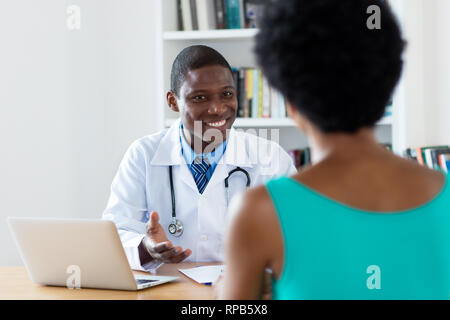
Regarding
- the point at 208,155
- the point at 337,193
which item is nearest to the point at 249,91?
the point at 208,155

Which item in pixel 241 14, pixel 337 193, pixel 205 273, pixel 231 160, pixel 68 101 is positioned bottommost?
pixel 205 273

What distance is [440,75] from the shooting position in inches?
105

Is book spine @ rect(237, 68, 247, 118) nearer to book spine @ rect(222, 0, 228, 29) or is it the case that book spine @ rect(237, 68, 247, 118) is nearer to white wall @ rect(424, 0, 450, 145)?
book spine @ rect(222, 0, 228, 29)

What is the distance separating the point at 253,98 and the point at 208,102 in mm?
777

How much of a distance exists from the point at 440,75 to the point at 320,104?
205cm

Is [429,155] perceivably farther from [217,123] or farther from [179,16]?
[179,16]

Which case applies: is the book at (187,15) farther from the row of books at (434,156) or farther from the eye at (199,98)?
the row of books at (434,156)

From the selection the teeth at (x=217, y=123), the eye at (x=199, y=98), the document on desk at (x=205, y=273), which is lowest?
the document on desk at (x=205, y=273)

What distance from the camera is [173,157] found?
2113 millimetres

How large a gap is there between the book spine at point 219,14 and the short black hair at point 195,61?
74 cm

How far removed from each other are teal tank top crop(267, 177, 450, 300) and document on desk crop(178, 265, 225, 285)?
0.66 meters

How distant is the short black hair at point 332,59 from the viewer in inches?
31.7

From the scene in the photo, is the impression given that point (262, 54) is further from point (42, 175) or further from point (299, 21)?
point (42, 175)

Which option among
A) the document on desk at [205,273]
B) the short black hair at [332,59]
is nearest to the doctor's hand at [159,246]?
the document on desk at [205,273]
